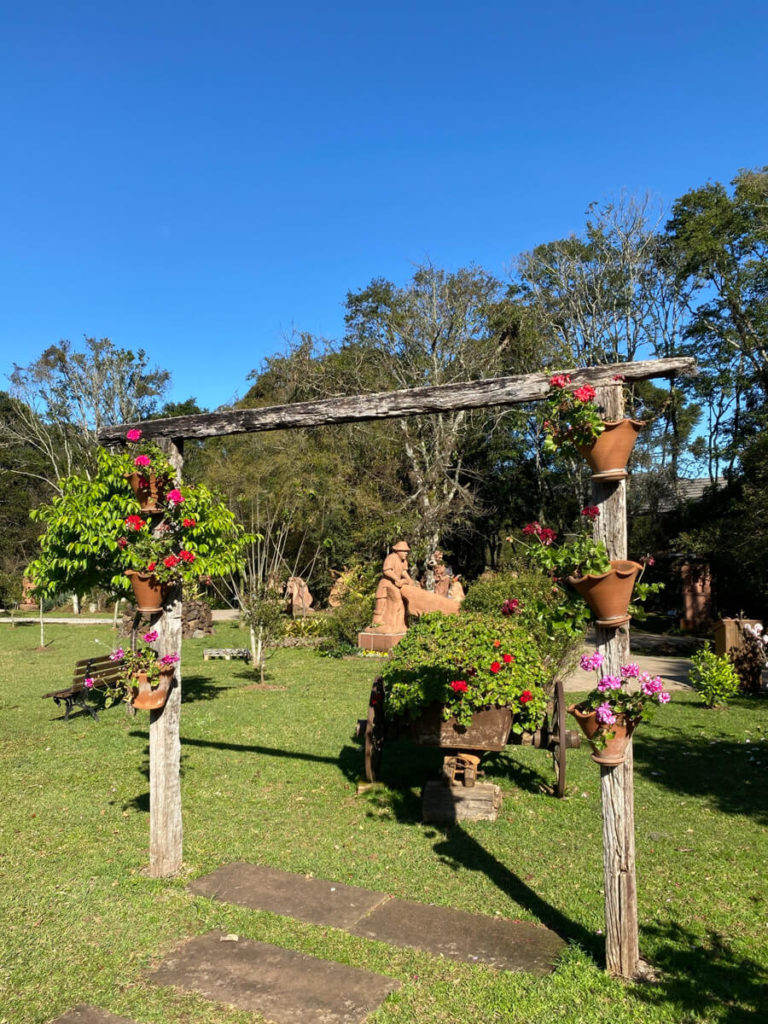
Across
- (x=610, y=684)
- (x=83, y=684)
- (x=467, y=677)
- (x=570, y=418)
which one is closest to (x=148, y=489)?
(x=467, y=677)

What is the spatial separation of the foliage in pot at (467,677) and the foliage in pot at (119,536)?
1.92 metres

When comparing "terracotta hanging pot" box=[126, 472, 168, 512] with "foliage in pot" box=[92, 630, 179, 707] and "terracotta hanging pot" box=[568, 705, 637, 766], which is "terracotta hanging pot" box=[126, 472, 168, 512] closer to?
"foliage in pot" box=[92, 630, 179, 707]

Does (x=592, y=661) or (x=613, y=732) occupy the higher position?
(x=592, y=661)

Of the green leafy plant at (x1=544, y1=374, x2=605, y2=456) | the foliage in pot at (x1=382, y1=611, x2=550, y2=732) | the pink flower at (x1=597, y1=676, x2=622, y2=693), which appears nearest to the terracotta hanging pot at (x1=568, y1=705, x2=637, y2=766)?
the pink flower at (x1=597, y1=676, x2=622, y2=693)

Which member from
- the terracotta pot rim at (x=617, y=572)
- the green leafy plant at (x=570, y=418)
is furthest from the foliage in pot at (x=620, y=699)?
the green leafy plant at (x=570, y=418)

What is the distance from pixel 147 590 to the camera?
502 cm

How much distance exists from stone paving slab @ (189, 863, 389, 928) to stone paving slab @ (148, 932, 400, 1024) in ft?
1.40

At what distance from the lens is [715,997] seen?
11.0 ft

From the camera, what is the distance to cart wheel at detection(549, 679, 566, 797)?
624 centimetres

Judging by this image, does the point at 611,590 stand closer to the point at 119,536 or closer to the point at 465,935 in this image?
the point at 465,935

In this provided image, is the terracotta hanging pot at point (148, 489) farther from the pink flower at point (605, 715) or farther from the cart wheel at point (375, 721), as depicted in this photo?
the pink flower at point (605, 715)

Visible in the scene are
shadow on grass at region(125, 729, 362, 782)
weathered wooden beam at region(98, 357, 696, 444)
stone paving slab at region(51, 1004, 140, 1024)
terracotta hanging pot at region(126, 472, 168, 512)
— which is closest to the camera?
stone paving slab at region(51, 1004, 140, 1024)

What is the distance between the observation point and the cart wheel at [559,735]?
624 cm

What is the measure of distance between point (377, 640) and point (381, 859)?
10846 millimetres
